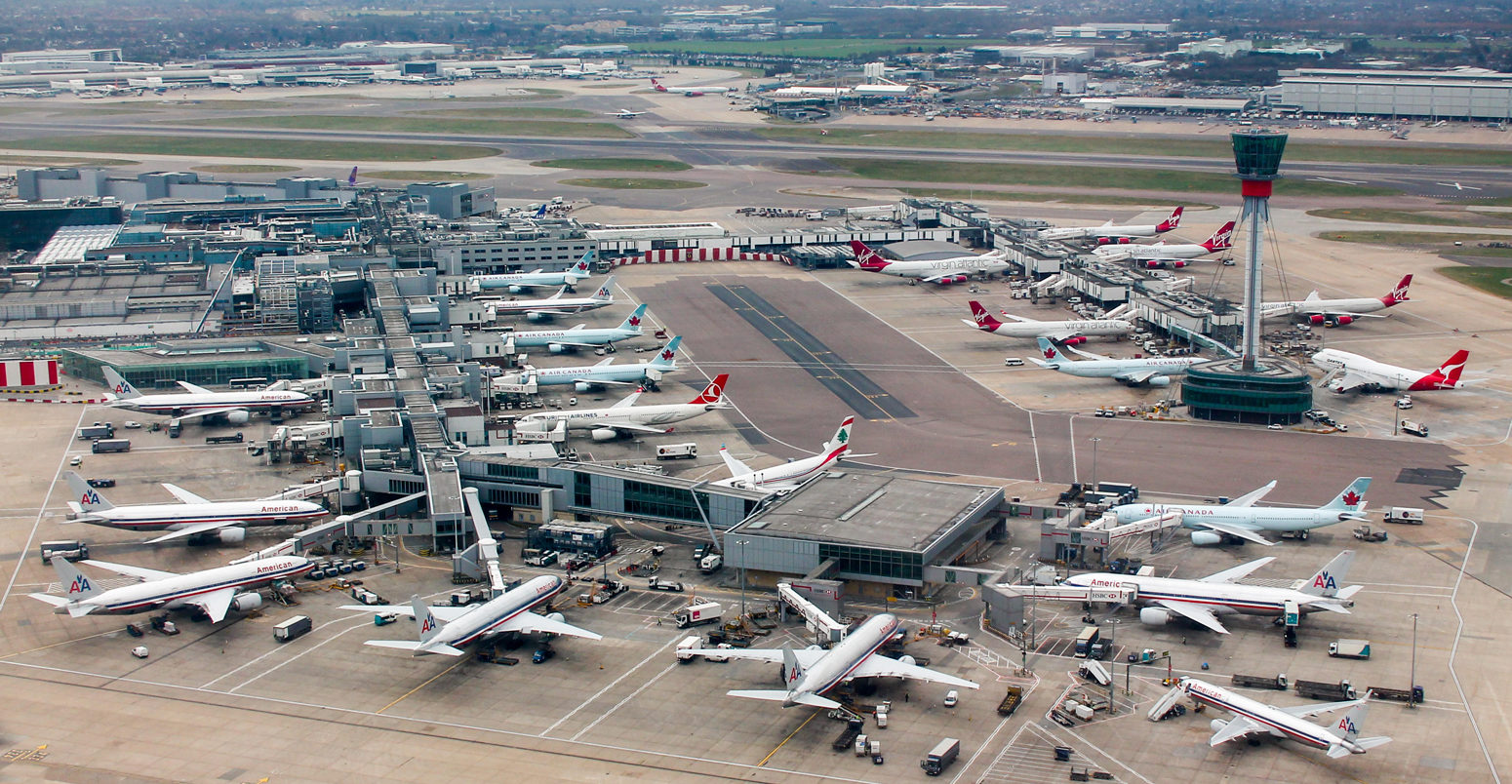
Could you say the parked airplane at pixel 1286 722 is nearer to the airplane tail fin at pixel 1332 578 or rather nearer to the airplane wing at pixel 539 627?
the airplane tail fin at pixel 1332 578

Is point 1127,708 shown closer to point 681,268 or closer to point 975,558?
point 975,558

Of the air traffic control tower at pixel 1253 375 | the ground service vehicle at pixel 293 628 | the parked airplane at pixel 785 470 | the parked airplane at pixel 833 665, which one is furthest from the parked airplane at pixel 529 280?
the parked airplane at pixel 833 665

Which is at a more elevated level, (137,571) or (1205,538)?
(137,571)

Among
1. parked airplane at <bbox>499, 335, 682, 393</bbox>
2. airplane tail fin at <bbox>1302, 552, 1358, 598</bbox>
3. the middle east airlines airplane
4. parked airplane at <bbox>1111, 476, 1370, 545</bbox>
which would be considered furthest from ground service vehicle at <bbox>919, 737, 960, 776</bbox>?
parked airplane at <bbox>499, 335, 682, 393</bbox>

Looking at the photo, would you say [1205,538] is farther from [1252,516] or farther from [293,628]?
[293,628]

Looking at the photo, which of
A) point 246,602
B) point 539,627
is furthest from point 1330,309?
point 246,602

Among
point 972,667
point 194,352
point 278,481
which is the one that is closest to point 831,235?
point 194,352

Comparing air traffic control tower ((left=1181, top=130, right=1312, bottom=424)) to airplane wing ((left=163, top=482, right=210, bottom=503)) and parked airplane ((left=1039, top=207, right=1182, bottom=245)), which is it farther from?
airplane wing ((left=163, top=482, right=210, bottom=503))
